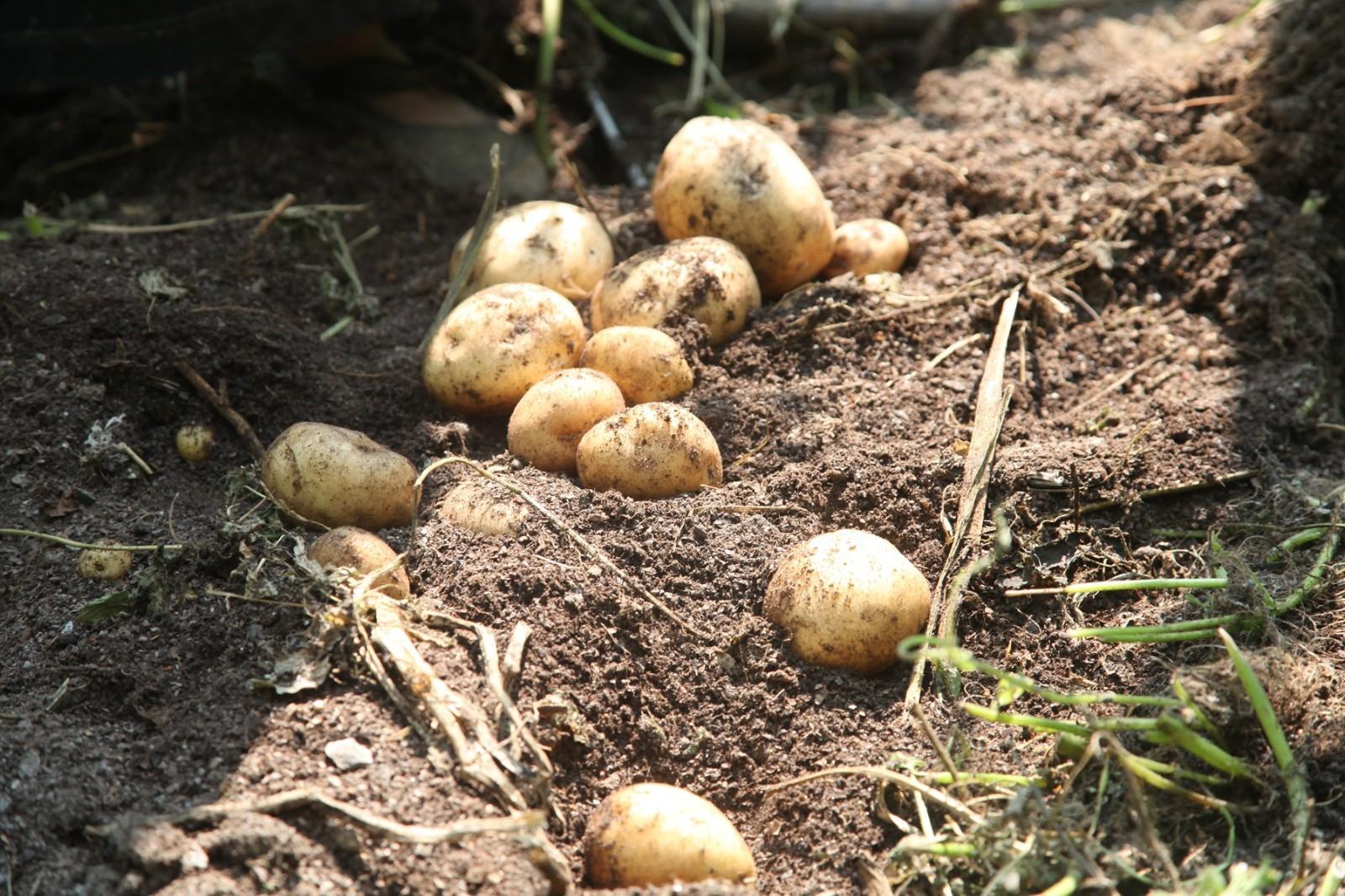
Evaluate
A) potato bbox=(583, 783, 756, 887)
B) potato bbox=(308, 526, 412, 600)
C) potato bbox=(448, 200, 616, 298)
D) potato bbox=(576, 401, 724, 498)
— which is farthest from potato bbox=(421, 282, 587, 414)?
potato bbox=(583, 783, 756, 887)

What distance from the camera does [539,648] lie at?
210 cm

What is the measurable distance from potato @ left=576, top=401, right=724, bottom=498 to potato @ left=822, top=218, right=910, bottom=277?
87 cm

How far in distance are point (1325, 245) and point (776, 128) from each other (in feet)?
5.17

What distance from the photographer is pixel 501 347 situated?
263 cm

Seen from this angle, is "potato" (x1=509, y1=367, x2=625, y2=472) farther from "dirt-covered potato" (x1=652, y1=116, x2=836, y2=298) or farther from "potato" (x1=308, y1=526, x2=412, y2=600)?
"dirt-covered potato" (x1=652, y1=116, x2=836, y2=298)

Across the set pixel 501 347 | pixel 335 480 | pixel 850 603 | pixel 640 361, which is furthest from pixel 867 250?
pixel 335 480

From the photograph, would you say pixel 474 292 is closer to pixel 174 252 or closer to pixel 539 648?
pixel 174 252

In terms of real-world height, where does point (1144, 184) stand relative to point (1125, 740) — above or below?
above

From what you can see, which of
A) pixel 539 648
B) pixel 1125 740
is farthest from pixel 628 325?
pixel 1125 740

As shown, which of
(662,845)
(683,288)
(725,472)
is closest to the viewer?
(662,845)

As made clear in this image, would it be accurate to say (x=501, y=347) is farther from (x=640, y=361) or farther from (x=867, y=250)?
(x=867, y=250)

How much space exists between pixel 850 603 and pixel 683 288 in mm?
941

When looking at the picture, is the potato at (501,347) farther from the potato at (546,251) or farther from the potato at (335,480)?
the potato at (335,480)

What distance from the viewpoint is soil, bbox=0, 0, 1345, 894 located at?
1.89 m
